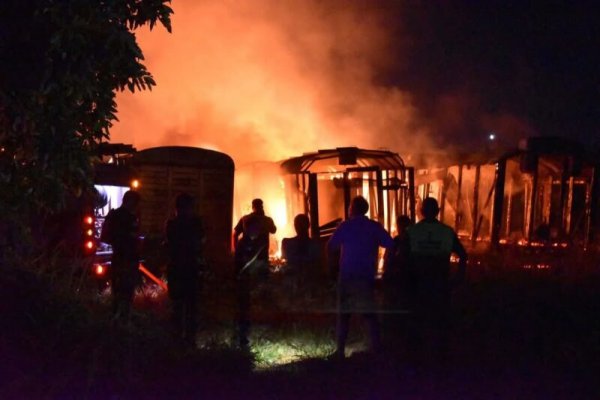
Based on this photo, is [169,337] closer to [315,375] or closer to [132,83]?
[315,375]

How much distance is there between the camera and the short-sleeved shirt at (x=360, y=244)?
672 cm

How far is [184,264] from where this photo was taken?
22.6ft

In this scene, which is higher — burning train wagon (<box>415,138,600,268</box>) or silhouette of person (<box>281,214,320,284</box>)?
burning train wagon (<box>415,138,600,268</box>)

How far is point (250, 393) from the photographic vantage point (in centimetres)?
555

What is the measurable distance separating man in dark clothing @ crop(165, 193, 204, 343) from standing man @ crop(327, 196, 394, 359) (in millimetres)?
1399

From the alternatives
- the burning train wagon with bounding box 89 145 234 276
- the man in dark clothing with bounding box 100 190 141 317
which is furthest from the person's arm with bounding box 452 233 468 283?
the burning train wagon with bounding box 89 145 234 276

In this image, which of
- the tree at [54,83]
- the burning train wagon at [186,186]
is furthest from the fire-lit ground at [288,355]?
the burning train wagon at [186,186]

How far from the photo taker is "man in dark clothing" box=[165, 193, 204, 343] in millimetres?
6855

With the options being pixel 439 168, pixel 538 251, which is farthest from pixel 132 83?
pixel 439 168

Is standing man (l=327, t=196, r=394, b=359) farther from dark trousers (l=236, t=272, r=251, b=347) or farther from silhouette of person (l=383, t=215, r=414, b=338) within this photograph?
dark trousers (l=236, t=272, r=251, b=347)

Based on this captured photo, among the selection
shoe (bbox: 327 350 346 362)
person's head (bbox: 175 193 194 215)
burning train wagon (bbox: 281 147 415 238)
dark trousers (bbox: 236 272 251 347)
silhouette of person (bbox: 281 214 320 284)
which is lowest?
shoe (bbox: 327 350 346 362)

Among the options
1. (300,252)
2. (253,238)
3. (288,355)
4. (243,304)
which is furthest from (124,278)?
(300,252)

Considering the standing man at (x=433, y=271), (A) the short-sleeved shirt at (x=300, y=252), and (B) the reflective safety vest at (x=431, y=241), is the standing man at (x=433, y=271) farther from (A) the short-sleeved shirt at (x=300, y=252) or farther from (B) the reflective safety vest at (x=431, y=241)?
(A) the short-sleeved shirt at (x=300, y=252)

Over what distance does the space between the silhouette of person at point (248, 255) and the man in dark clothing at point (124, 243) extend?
3.51 ft
